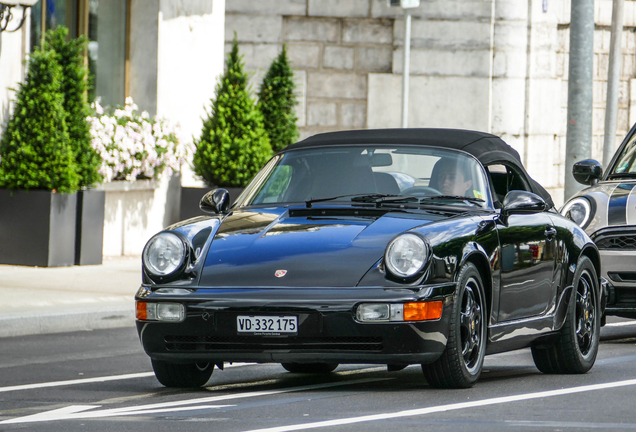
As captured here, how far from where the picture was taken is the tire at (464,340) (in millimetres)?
6500

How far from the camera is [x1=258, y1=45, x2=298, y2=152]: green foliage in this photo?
18969mm

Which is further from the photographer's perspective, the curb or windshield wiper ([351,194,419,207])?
the curb

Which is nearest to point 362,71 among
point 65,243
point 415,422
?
point 65,243

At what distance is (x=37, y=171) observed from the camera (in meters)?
13.7

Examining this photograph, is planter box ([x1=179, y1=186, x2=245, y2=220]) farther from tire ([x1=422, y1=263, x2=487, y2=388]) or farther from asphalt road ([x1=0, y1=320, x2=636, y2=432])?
tire ([x1=422, y1=263, x2=487, y2=388])

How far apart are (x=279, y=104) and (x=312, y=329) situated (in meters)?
12.9

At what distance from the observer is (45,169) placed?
1375 centimetres

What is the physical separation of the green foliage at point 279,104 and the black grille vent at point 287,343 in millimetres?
12480

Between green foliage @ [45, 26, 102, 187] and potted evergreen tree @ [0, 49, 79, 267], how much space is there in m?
0.16

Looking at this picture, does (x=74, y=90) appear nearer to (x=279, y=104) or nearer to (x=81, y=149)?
(x=81, y=149)

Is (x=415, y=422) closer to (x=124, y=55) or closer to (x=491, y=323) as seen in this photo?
(x=491, y=323)

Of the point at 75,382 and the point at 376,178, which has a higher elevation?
the point at 376,178

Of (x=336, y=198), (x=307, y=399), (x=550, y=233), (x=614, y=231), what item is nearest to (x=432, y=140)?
(x=336, y=198)

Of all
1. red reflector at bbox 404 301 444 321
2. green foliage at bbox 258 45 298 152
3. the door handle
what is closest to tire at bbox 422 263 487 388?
red reflector at bbox 404 301 444 321
